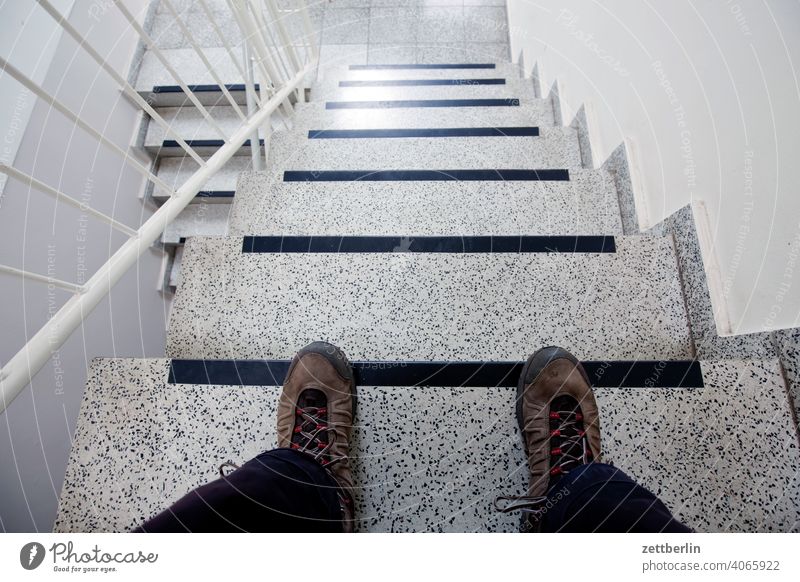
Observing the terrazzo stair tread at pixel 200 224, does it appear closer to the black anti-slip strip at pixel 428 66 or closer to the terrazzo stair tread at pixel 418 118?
the terrazzo stair tread at pixel 418 118

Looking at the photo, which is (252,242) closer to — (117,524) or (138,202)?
(117,524)

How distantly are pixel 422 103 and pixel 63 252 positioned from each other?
1.21 meters

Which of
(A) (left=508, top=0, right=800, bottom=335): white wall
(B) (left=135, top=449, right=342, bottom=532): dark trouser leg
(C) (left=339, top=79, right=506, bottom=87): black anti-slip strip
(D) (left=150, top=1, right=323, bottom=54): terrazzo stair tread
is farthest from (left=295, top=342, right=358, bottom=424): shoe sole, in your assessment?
(D) (left=150, top=1, right=323, bottom=54): terrazzo stair tread

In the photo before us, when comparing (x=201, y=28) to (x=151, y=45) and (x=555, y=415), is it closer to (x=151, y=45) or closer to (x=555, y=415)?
(x=151, y=45)

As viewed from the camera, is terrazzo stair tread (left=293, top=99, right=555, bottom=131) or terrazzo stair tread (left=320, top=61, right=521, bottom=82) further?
terrazzo stair tread (left=320, top=61, right=521, bottom=82)

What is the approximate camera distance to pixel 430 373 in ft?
2.14

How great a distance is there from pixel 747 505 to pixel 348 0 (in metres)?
2.43

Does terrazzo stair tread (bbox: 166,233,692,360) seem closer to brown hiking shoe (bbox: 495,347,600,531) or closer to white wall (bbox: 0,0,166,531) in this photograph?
brown hiking shoe (bbox: 495,347,600,531)

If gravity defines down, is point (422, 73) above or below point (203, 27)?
below

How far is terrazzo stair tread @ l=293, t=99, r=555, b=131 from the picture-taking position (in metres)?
1.37

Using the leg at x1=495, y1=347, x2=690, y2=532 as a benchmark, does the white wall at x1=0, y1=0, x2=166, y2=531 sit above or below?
above

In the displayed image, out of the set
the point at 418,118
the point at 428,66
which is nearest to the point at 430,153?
the point at 418,118

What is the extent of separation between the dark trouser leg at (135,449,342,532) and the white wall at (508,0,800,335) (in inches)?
26.8

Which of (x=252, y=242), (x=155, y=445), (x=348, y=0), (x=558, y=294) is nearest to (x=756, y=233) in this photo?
(x=558, y=294)
